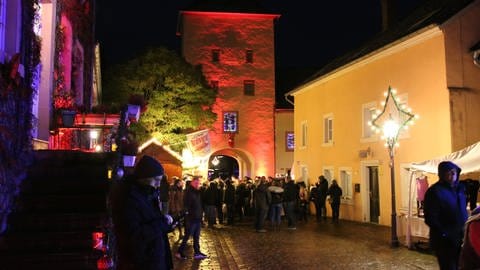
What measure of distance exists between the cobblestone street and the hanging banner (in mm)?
9579

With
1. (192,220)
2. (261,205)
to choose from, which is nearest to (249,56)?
(261,205)

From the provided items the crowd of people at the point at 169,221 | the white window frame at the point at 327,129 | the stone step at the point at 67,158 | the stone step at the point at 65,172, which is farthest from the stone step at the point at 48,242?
the white window frame at the point at 327,129

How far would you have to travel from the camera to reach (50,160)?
9.81 metres

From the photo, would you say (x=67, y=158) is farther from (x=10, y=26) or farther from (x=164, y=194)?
(x=164, y=194)

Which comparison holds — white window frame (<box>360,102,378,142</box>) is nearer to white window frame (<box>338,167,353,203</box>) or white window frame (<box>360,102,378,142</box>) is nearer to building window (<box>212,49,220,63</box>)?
white window frame (<box>338,167,353,203</box>)

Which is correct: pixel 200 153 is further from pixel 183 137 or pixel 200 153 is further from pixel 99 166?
pixel 99 166

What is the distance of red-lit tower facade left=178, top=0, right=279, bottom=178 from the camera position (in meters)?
38.9

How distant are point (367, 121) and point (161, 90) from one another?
1474cm

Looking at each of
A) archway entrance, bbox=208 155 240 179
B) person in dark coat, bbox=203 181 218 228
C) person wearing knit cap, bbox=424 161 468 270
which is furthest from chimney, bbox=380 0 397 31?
archway entrance, bbox=208 155 240 179

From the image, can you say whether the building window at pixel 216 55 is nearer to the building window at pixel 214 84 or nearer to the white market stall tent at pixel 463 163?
the building window at pixel 214 84

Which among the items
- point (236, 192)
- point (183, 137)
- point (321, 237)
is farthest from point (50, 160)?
point (183, 137)

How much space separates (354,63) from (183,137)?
13.7 metres

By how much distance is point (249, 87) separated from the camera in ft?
131

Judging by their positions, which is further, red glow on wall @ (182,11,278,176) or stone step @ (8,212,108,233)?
red glow on wall @ (182,11,278,176)
